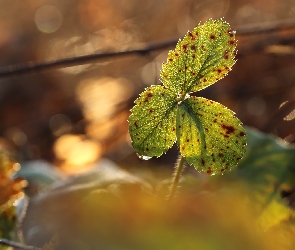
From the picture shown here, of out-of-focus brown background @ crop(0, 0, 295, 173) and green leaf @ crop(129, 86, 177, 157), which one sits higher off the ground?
green leaf @ crop(129, 86, 177, 157)

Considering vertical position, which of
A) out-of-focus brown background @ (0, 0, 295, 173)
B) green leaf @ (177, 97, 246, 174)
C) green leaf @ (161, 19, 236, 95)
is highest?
green leaf @ (161, 19, 236, 95)

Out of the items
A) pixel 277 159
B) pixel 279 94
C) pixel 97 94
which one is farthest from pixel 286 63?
pixel 277 159

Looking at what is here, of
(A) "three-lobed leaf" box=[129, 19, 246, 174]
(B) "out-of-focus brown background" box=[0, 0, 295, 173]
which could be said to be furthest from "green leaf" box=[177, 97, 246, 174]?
(B) "out-of-focus brown background" box=[0, 0, 295, 173]

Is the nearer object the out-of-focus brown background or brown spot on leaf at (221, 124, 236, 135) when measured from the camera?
brown spot on leaf at (221, 124, 236, 135)

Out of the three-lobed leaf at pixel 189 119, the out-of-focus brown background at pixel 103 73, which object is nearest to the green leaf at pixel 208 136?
the three-lobed leaf at pixel 189 119

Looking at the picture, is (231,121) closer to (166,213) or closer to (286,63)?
(166,213)

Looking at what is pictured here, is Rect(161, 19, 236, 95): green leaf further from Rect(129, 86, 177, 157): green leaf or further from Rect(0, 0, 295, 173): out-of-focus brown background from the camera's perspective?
Rect(0, 0, 295, 173): out-of-focus brown background

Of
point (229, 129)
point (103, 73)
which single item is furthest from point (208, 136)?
point (103, 73)
